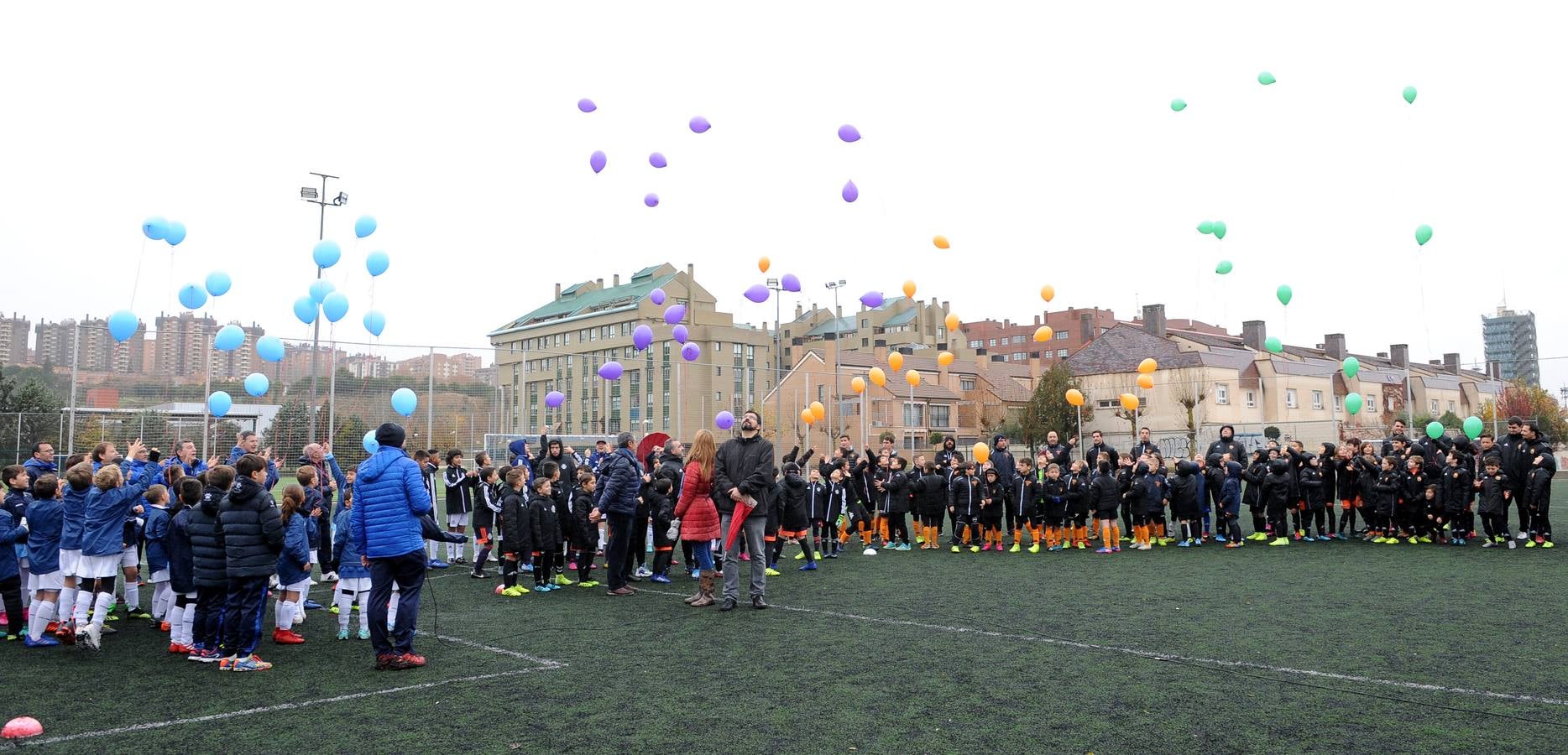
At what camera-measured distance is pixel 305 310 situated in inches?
752

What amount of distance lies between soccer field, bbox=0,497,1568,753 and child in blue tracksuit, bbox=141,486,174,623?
343 mm

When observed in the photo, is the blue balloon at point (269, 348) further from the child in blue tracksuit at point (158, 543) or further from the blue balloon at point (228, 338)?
the child in blue tracksuit at point (158, 543)

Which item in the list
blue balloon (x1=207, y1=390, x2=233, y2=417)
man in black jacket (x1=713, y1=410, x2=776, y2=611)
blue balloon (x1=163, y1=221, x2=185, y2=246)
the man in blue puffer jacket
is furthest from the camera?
blue balloon (x1=207, y1=390, x2=233, y2=417)

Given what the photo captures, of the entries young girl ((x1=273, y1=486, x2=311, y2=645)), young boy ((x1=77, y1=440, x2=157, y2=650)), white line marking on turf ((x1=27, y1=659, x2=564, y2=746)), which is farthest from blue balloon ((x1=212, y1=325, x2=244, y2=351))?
white line marking on turf ((x1=27, y1=659, x2=564, y2=746))

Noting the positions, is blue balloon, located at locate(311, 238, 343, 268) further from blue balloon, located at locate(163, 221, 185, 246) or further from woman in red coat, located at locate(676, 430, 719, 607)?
woman in red coat, located at locate(676, 430, 719, 607)

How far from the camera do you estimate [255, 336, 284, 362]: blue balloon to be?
19656mm

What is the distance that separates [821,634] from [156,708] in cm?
447

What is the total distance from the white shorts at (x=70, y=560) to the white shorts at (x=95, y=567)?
0.24 ft

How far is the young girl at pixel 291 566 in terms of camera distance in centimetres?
727

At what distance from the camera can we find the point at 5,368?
2342 cm

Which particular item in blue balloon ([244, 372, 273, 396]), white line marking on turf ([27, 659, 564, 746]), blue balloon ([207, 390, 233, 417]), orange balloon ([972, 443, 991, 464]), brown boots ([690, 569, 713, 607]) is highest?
blue balloon ([244, 372, 273, 396])

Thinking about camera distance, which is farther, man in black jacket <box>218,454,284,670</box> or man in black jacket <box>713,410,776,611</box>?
man in black jacket <box>713,410,776,611</box>

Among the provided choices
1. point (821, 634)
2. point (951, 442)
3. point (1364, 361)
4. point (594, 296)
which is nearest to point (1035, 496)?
point (951, 442)

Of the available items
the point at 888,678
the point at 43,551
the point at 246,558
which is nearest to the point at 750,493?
the point at 888,678
